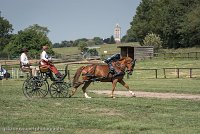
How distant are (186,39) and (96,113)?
3391 inches

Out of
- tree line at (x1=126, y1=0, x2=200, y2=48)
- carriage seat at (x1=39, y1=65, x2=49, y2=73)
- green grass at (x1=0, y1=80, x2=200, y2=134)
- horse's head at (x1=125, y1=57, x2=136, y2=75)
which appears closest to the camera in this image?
green grass at (x1=0, y1=80, x2=200, y2=134)

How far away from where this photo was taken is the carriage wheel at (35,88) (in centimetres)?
1927

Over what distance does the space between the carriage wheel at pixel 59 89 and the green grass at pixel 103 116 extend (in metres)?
2.02

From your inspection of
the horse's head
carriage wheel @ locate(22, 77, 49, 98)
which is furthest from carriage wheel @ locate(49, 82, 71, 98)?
the horse's head

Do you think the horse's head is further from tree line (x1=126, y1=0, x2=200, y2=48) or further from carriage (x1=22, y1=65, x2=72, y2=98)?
tree line (x1=126, y1=0, x2=200, y2=48)

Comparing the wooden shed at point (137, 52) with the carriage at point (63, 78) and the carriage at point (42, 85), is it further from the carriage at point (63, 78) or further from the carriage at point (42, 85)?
the carriage at point (42, 85)

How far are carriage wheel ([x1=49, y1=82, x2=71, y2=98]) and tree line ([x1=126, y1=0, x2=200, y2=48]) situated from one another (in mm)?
75363

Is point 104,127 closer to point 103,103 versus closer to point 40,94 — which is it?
point 103,103

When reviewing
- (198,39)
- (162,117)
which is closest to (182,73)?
(162,117)

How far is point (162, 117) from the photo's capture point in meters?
13.5

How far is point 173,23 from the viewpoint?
3976 inches

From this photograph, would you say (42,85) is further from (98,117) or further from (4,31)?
(4,31)

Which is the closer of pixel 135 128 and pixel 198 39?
pixel 135 128

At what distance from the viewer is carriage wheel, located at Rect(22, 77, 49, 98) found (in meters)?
19.3
